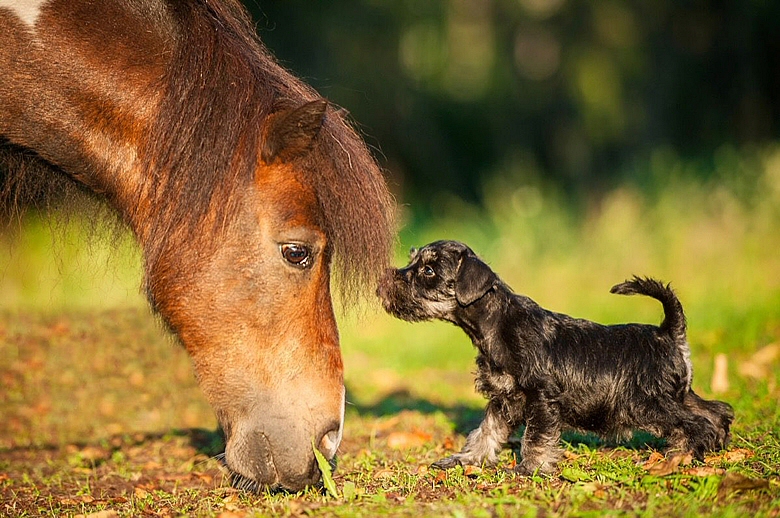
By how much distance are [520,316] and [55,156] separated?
2.69 meters

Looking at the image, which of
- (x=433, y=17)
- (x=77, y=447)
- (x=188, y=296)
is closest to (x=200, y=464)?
(x=77, y=447)

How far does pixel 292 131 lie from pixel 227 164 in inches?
14.4

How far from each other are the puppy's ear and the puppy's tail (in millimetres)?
696

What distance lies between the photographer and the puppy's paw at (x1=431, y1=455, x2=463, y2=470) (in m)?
4.75

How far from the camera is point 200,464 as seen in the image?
5.64m

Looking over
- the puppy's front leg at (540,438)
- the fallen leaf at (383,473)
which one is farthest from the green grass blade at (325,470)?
the puppy's front leg at (540,438)

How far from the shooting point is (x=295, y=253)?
13.8ft

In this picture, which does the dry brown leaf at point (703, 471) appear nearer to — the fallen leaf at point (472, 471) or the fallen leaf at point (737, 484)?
the fallen leaf at point (737, 484)

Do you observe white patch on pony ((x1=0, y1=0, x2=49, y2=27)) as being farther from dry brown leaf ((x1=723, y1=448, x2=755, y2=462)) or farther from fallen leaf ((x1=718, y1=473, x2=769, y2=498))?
dry brown leaf ((x1=723, y1=448, x2=755, y2=462))

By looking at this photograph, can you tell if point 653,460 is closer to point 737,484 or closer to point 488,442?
point 737,484

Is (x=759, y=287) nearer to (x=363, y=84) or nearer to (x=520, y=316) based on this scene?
(x=520, y=316)

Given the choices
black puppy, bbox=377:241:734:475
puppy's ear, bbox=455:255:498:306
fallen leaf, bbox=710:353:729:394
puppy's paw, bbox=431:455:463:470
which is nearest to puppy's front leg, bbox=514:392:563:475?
black puppy, bbox=377:241:734:475

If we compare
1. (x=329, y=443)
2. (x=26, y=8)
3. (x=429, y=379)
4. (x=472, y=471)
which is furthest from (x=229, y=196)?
(x=429, y=379)

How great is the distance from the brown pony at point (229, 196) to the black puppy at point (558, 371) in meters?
0.61
